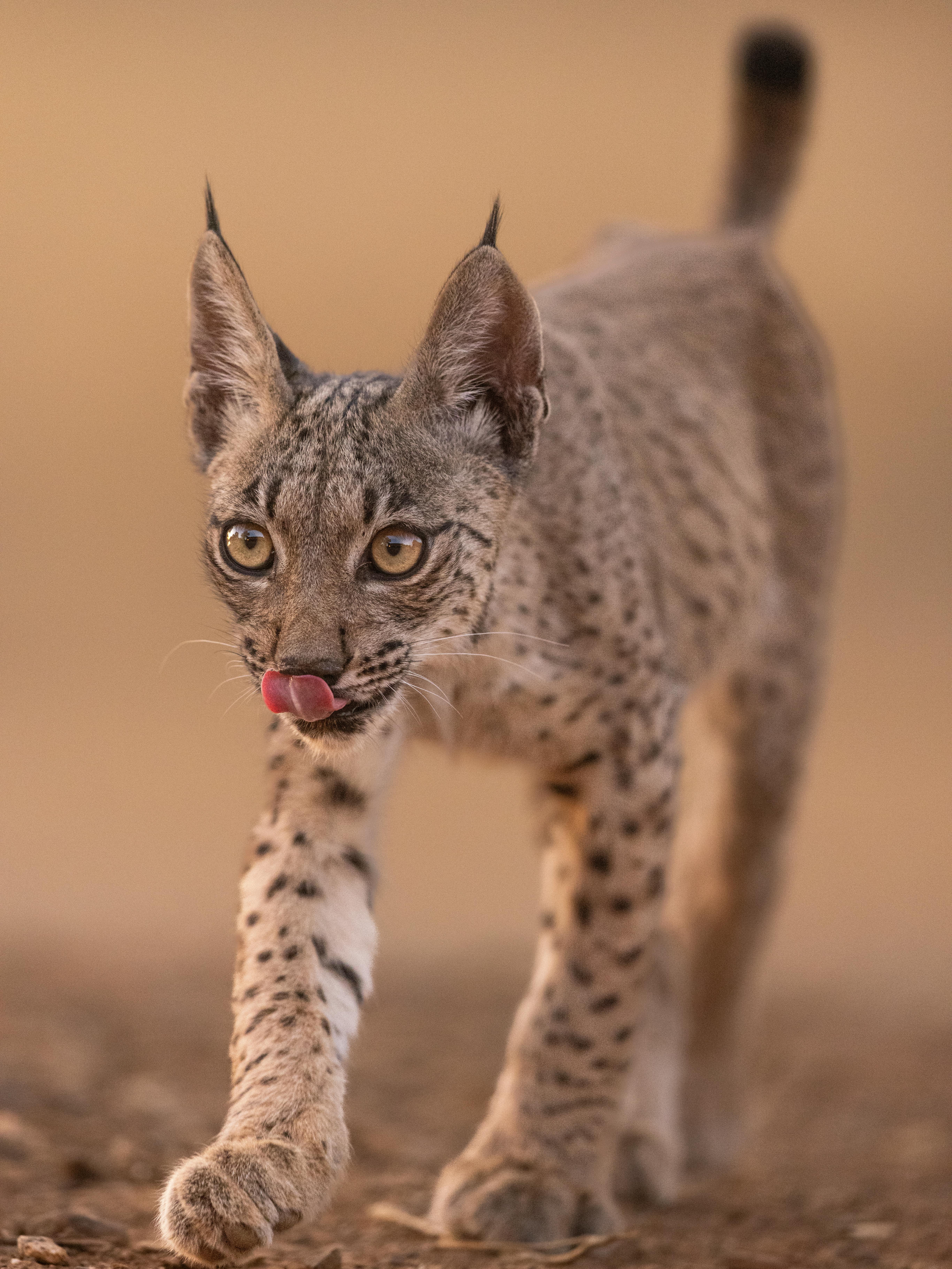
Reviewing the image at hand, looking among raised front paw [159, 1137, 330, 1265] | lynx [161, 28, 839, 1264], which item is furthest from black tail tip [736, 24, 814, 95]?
raised front paw [159, 1137, 330, 1265]

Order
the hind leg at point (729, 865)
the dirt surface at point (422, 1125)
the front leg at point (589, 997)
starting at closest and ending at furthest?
the dirt surface at point (422, 1125), the front leg at point (589, 997), the hind leg at point (729, 865)

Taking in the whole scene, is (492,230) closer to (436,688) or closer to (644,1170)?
(436,688)

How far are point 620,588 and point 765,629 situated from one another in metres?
1.69

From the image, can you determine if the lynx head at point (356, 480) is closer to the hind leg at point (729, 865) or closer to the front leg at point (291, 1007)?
the front leg at point (291, 1007)

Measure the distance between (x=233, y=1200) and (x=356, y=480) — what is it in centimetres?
154

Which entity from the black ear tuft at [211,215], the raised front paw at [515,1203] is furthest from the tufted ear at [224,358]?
the raised front paw at [515,1203]

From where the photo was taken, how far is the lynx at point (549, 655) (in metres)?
3.80

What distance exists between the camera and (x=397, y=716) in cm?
435

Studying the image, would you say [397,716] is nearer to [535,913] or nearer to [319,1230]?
[319,1230]

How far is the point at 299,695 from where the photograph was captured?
364 cm

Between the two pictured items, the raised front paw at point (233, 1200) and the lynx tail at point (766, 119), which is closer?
the raised front paw at point (233, 1200)

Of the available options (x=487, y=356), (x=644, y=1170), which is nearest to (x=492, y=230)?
(x=487, y=356)

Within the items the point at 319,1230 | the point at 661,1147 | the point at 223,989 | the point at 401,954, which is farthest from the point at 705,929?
the point at 401,954

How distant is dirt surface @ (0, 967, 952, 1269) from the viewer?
451 centimetres
